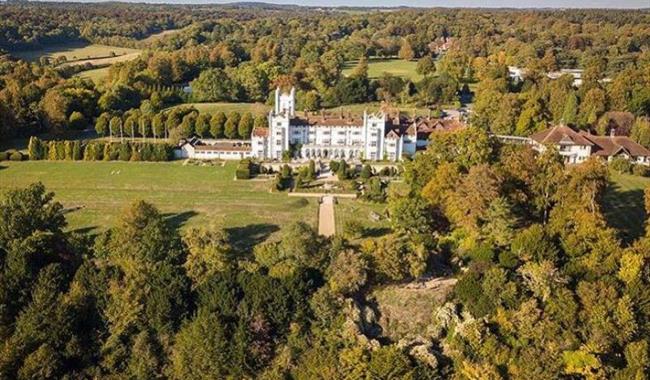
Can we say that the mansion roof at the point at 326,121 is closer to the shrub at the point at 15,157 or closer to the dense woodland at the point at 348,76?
the dense woodland at the point at 348,76

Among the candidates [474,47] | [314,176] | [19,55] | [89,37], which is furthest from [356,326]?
[89,37]

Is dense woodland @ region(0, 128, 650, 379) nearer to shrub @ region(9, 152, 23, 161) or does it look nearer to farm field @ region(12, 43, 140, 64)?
shrub @ region(9, 152, 23, 161)

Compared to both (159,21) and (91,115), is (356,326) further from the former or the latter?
(159,21)

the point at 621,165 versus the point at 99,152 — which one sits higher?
the point at 621,165

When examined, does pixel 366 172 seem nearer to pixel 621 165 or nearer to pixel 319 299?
pixel 319 299

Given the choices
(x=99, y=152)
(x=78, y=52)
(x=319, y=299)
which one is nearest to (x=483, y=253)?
(x=319, y=299)

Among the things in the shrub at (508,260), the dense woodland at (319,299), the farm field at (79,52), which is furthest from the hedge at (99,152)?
the farm field at (79,52)
